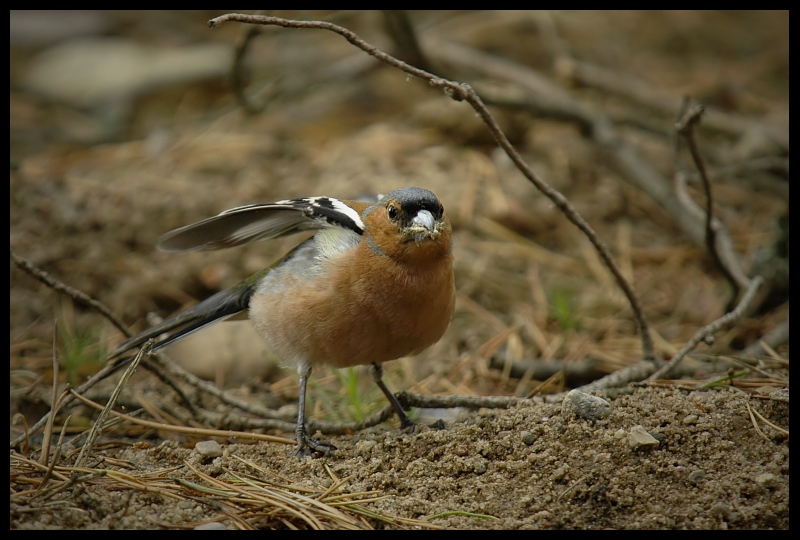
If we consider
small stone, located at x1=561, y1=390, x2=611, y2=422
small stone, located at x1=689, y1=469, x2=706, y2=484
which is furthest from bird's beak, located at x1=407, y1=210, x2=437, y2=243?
small stone, located at x1=689, y1=469, x2=706, y2=484

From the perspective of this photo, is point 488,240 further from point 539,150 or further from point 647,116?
point 647,116

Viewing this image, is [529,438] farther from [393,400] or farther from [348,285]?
[348,285]

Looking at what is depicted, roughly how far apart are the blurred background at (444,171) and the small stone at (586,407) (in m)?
1.04

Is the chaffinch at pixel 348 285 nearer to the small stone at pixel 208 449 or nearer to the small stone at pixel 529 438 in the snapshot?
the small stone at pixel 208 449

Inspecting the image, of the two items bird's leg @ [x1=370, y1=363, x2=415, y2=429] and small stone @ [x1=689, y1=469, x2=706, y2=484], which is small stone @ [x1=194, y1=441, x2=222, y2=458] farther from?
small stone @ [x1=689, y1=469, x2=706, y2=484]

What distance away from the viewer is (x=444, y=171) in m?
6.33

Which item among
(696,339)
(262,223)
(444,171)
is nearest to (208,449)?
(262,223)

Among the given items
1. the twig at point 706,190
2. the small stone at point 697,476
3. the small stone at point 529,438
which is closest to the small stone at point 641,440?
the small stone at point 697,476

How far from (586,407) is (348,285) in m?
1.29

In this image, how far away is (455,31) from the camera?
328 inches

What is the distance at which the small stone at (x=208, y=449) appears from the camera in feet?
11.2

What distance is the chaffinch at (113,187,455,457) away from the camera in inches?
144

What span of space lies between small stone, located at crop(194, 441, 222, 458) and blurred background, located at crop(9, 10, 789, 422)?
114cm

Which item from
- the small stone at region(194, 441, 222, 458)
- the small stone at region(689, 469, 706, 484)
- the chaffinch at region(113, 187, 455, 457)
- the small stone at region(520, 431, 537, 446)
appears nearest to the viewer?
the small stone at region(689, 469, 706, 484)
